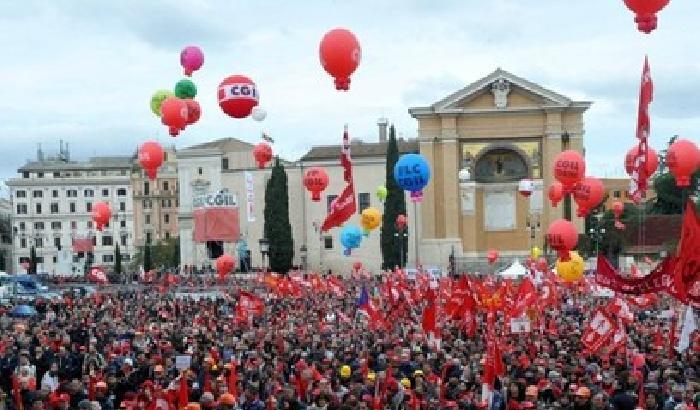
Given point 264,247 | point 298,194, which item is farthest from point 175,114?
point 298,194

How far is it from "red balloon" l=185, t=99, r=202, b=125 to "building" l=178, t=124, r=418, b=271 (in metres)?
40.1

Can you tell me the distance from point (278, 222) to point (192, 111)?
4005 cm

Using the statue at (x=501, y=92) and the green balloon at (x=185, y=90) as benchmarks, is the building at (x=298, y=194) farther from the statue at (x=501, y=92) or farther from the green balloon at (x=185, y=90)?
the green balloon at (x=185, y=90)

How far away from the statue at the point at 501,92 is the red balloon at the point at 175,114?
41.8 m

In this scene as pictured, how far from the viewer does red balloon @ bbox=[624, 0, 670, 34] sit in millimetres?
15430

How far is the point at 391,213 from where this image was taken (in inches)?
2628

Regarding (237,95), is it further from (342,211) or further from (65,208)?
(65,208)

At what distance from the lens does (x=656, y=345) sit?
19328 mm

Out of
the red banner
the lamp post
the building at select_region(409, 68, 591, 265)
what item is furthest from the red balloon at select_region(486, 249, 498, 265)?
the red banner

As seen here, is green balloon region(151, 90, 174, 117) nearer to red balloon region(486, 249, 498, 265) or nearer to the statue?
red balloon region(486, 249, 498, 265)

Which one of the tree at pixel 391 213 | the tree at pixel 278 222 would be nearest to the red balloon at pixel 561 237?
the tree at pixel 391 213

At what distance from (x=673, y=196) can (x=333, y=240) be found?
2592cm

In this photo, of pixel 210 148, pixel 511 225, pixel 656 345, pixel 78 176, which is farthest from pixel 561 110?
pixel 78 176

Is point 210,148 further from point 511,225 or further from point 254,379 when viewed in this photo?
point 254,379
